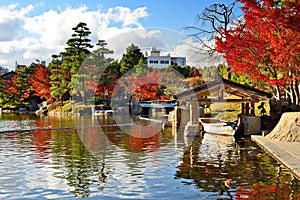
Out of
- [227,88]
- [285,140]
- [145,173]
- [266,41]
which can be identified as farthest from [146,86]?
[145,173]

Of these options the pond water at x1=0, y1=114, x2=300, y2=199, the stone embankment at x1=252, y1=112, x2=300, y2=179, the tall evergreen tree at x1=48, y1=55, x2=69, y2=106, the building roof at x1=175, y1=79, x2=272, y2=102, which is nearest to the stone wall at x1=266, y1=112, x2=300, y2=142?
the stone embankment at x1=252, y1=112, x2=300, y2=179

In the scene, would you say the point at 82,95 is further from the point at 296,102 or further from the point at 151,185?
the point at 151,185

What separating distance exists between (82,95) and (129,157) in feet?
134

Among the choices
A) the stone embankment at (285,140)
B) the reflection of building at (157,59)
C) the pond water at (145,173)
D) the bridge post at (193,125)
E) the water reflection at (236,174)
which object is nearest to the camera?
the water reflection at (236,174)

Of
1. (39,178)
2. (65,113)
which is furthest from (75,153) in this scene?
(65,113)

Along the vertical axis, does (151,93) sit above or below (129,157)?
above

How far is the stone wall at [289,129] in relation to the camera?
1526 cm

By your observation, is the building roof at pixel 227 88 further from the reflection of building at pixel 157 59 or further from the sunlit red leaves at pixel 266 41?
the reflection of building at pixel 157 59

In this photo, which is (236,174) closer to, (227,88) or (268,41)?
(268,41)

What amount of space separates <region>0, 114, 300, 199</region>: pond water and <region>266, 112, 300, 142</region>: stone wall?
113 centimetres

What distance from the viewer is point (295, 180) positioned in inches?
358

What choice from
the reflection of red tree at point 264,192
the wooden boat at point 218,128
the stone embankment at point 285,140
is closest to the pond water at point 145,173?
the reflection of red tree at point 264,192

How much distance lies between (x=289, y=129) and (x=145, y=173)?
7.59m

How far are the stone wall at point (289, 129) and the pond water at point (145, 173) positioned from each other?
44.6 inches
